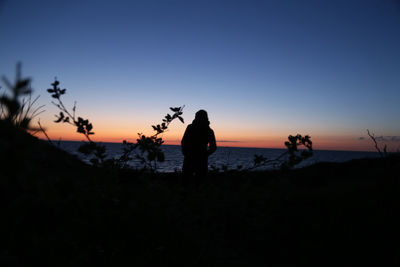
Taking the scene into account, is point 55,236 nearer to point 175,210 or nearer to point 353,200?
point 175,210

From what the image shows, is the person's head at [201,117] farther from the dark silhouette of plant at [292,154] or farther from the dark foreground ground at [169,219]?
the dark silhouette of plant at [292,154]

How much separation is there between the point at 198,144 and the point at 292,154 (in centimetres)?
357

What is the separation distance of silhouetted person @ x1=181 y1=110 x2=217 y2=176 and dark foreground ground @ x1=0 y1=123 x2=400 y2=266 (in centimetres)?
215

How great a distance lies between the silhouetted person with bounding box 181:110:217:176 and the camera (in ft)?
18.2

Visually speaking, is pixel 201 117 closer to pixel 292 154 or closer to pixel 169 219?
pixel 292 154

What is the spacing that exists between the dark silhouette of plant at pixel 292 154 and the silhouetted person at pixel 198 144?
314cm

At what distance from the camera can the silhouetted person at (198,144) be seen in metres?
5.56

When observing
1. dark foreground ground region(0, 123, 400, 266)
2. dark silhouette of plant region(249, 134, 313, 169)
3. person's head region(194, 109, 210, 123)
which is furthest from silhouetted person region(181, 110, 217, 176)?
dark silhouette of plant region(249, 134, 313, 169)

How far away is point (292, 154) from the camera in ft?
7.75

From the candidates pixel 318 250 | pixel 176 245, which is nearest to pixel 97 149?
pixel 176 245

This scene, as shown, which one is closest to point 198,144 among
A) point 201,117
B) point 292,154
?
point 201,117

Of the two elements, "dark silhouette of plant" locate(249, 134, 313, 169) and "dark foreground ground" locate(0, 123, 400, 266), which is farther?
"dark silhouette of plant" locate(249, 134, 313, 169)

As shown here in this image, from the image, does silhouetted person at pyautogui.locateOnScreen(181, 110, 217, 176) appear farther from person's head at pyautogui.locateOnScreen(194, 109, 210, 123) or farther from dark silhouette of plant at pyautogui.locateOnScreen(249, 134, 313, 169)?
dark silhouette of plant at pyautogui.locateOnScreen(249, 134, 313, 169)

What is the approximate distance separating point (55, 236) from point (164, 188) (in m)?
0.89
